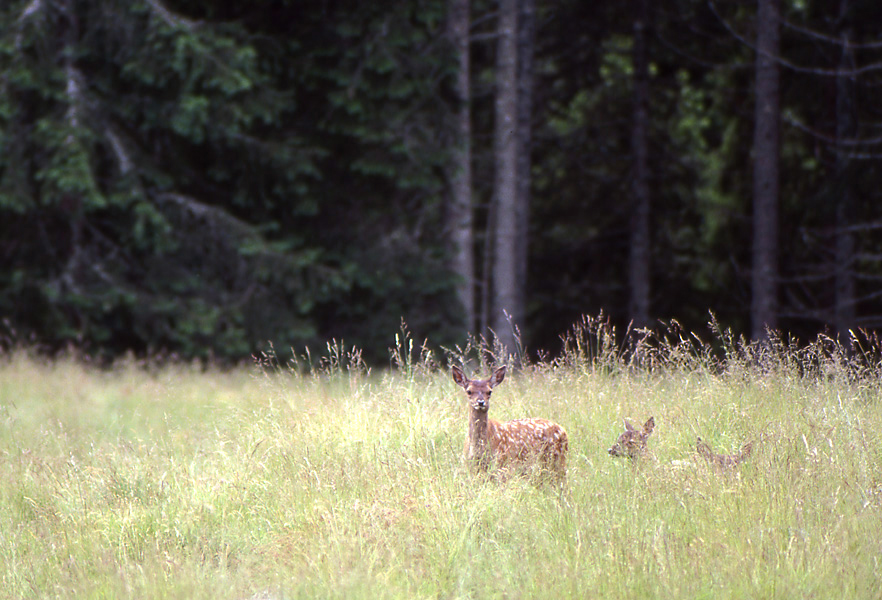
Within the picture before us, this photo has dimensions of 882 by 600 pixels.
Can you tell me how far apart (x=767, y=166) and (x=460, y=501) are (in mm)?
12726

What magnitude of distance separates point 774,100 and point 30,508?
1408 cm

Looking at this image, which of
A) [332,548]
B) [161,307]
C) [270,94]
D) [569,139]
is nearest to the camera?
[332,548]

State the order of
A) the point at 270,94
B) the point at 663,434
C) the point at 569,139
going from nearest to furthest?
the point at 663,434
the point at 270,94
the point at 569,139

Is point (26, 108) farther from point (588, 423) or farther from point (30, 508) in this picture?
point (588, 423)

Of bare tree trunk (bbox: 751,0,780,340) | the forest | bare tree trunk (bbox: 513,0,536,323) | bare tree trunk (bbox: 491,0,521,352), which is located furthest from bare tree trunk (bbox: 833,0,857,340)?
bare tree trunk (bbox: 513,0,536,323)

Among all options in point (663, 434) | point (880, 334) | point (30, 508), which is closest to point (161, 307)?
point (30, 508)

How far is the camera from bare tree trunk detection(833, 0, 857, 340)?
15.9m

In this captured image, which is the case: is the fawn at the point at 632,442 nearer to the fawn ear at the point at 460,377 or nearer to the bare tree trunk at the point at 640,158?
the fawn ear at the point at 460,377

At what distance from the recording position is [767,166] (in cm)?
1614

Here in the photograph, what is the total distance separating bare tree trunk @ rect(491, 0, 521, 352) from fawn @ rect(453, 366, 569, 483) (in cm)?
1123

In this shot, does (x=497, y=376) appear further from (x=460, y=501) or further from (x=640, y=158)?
(x=640, y=158)

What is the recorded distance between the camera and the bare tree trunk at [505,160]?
17.4m

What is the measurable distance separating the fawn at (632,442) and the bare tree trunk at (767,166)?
1043 cm

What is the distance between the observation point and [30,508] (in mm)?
6137
